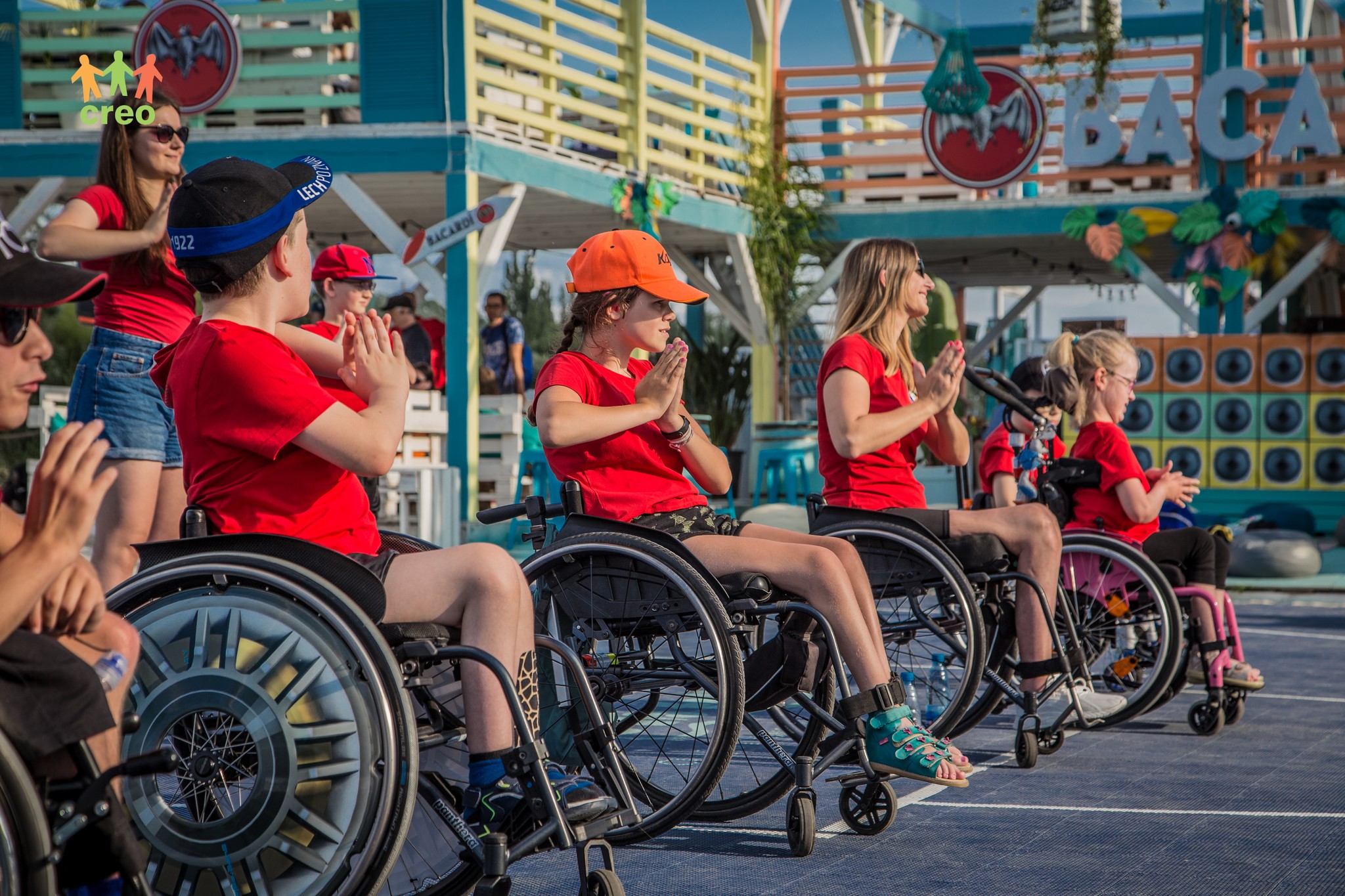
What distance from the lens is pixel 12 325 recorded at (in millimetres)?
1817

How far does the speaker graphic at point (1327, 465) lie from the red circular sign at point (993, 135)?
3635 mm

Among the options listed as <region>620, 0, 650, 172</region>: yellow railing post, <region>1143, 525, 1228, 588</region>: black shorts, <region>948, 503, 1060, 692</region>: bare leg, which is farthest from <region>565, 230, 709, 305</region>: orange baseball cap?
<region>620, 0, 650, 172</region>: yellow railing post

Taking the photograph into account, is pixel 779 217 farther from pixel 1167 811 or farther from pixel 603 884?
pixel 603 884

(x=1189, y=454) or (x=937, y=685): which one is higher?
(x=1189, y=454)

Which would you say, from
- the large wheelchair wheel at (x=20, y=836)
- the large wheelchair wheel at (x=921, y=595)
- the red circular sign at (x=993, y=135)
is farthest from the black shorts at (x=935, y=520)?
the red circular sign at (x=993, y=135)

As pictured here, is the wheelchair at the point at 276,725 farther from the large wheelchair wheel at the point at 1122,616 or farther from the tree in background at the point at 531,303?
the tree in background at the point at 531,303

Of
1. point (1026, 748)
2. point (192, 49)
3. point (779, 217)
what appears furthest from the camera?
point (779, 217)

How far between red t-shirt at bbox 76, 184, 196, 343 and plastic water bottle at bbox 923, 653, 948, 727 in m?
2.23

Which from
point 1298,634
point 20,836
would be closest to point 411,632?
point 20,836

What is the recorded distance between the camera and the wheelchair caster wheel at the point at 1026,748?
419cm

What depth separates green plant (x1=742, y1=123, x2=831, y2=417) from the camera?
14211mm

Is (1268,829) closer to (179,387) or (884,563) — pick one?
(884,563)

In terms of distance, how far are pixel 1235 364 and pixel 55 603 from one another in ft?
40.5

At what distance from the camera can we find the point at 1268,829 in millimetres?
3441
